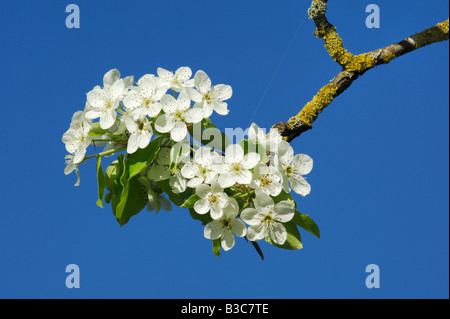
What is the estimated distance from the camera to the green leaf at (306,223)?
266cm

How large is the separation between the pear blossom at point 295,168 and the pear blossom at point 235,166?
187 millimetres

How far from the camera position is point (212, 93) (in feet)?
8.88

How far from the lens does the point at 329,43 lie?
135 inches

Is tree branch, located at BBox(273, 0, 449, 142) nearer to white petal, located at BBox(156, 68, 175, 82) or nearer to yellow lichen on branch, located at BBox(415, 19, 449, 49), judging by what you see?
yellow lichen on branch, located at BBox(415, 19, 449, 49)

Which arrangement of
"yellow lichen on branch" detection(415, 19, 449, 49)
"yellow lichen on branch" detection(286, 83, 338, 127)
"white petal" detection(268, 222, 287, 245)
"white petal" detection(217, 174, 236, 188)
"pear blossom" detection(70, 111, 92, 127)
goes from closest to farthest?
"white petal" detection(217, 174, 236, 188) < "white petal" detection(268, 222, 287, 245) < "pear blossom" detection(70, 111, 92, 127) < "yellow lichen on branch" detection(286, 83, 338, 127) < "yellow lichen on branch" detection(415, 19, 449, 49)

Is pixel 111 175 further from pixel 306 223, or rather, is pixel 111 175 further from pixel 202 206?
pixel 306 223

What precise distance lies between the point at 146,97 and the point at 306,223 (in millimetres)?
1088

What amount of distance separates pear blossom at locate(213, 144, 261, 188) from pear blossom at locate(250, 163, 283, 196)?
57 millimetres

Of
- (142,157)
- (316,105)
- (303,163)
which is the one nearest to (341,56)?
(316,105)

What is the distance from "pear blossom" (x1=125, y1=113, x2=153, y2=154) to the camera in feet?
8.34

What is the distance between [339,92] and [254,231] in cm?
126

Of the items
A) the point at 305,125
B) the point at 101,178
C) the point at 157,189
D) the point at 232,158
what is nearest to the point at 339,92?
the point at 305,125

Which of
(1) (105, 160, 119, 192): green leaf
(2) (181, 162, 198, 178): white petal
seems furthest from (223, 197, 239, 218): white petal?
(1) (105, 160, 119, 192): green leaf
